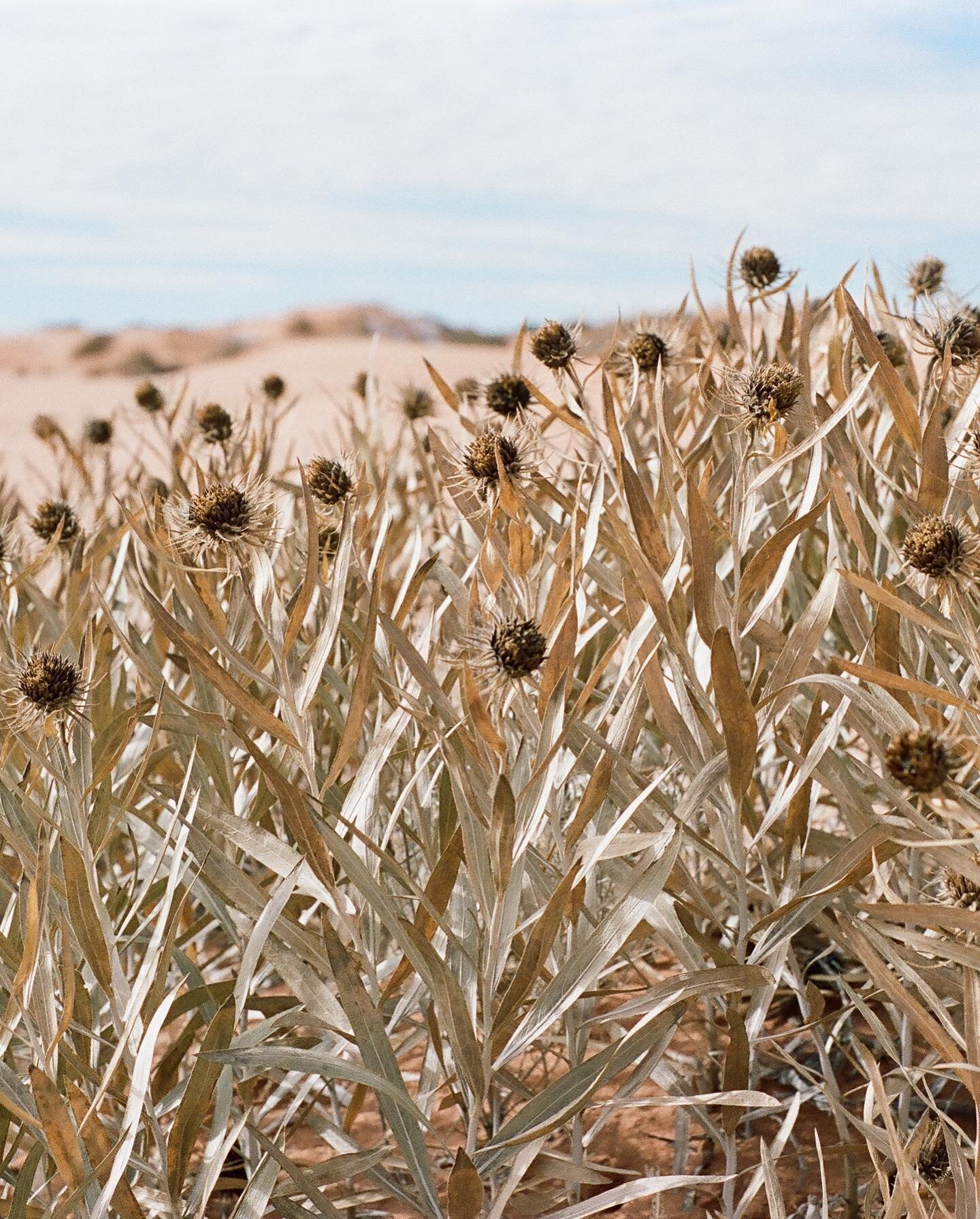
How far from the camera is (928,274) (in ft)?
5.52

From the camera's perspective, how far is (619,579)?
3.43 feet

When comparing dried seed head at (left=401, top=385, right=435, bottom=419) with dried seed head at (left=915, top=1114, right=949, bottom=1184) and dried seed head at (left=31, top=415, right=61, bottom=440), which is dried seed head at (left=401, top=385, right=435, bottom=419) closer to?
dried seed head at (left=31, top=415, right=61, bottom=440)

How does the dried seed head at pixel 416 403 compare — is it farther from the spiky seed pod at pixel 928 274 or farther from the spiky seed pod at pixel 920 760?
the spiky seed pod at pixel 920 760

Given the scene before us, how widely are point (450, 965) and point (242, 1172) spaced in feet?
1.57

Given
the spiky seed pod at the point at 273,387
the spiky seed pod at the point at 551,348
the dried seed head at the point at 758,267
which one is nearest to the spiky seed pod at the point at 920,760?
the spiky seed pod at the point at 551,348

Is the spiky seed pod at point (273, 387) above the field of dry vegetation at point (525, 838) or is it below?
above

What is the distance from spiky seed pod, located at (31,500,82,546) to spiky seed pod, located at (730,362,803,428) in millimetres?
856

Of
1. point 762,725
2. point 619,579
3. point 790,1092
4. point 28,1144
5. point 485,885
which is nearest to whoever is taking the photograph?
point 485,885

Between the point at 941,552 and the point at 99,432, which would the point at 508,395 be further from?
the point at 99,432

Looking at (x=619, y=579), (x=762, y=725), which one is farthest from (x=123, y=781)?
(x=762, y=725)

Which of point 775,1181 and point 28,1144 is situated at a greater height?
point 775,1181

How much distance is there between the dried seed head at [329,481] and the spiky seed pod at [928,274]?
835 millimetres

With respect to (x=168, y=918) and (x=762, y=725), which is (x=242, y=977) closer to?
(x=168, y=918)

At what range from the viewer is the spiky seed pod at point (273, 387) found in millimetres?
2172
